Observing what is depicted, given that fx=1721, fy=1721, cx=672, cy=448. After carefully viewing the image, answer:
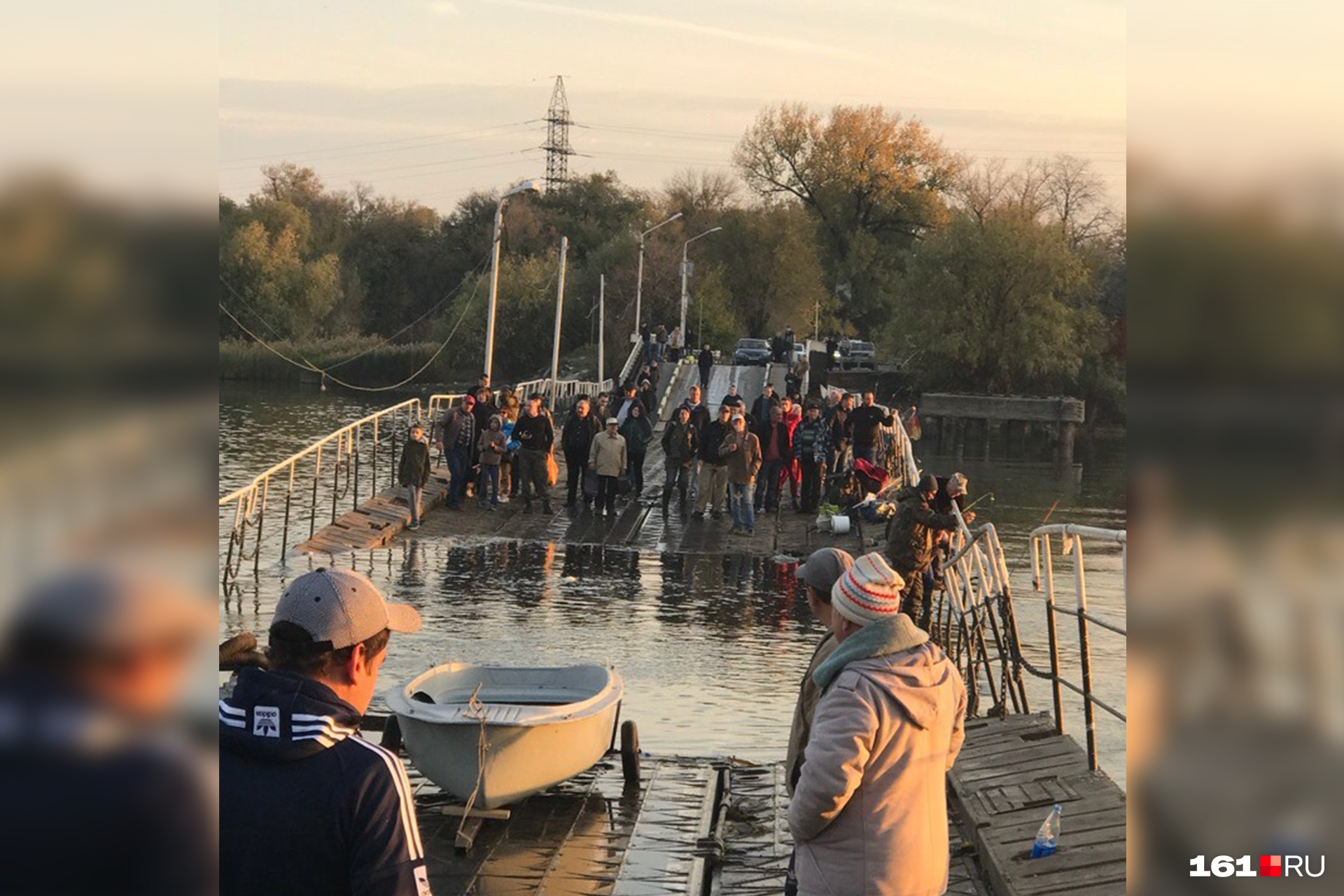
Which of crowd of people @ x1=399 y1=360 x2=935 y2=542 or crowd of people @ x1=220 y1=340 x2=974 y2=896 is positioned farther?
crowd of people @ x1=399 y1=360 x2=935 y2=542

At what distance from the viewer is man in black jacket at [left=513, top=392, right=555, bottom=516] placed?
89.9 feet

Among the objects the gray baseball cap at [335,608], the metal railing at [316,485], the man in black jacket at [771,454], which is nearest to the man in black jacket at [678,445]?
the man in black jacket at [771,454]

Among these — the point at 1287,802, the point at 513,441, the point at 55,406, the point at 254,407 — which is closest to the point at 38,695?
the point at 55,406

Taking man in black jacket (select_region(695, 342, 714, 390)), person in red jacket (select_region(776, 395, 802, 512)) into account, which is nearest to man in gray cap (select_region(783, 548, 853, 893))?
→ person in red jacket (select_region(776, 395, 802, 512))

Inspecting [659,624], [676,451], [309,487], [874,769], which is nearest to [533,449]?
[676,451]

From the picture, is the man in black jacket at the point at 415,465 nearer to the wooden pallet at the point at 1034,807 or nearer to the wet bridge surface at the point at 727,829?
the wet bridge surface at the point at 727,829

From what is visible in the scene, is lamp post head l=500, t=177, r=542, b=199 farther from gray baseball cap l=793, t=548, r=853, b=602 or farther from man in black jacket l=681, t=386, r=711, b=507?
gray baseball cap l=793, t=548, r=853, b=602

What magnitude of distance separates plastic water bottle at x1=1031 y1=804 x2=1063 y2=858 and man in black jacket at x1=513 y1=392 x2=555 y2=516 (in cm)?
1970

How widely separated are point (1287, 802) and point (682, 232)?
91.2m

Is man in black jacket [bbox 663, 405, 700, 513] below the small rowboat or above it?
above

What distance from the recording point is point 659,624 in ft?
65.6

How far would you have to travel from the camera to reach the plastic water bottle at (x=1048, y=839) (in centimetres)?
791

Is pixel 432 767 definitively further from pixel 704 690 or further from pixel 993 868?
pixel 704 690

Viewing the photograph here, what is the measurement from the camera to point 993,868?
822cm
